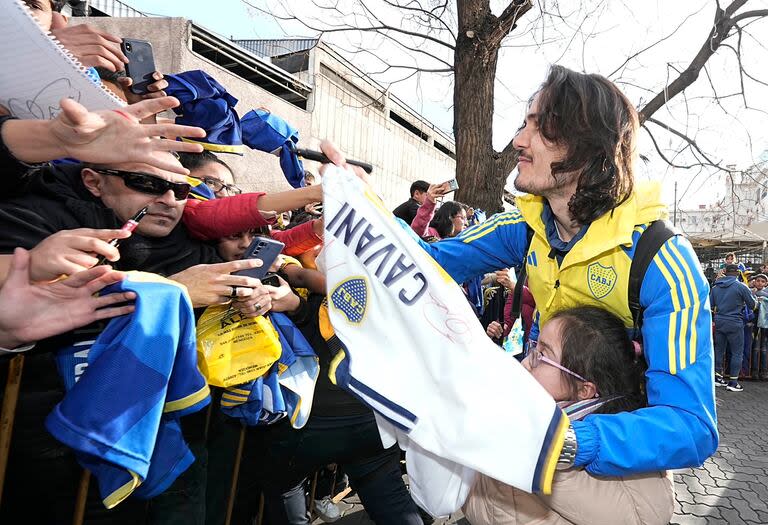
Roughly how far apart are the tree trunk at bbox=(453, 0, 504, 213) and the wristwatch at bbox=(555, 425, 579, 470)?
4.77 meters

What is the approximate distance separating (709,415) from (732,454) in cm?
578

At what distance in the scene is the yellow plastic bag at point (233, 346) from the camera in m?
1.73

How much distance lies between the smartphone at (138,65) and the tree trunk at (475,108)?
4.24 m

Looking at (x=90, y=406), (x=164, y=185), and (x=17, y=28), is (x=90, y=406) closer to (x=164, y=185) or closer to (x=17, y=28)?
(x=164, y=185)

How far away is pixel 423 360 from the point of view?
1.39 m

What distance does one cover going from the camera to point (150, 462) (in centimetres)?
150

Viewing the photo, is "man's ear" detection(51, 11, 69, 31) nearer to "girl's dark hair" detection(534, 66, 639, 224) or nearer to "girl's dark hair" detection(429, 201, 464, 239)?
"girl's dark hair" detection(534, 66, 639, 224)

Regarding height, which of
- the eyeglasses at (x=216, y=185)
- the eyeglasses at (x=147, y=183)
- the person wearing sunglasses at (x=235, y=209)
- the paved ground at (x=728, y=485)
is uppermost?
the eyeglasses at (x=216, y=185)

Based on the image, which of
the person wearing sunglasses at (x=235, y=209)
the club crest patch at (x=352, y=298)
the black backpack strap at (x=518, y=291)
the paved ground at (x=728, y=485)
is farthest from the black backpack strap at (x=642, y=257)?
the paved ground at (x=728, y=485)

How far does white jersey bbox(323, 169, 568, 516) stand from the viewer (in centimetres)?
123

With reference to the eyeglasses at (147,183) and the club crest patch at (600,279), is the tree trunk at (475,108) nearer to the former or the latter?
the club crest patch at (600,279)

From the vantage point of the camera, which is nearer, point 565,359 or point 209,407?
point 565,359

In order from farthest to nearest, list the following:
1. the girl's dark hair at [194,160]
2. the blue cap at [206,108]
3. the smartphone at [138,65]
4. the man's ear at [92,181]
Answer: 1. the blue cap at [206,108]
2. the girl's dark hair at [194,160]
3. the smartphone at [138,65]
4. the man's ear at [92,181]

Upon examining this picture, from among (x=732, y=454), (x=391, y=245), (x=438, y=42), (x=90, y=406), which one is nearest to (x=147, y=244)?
(x=90, y=406)
